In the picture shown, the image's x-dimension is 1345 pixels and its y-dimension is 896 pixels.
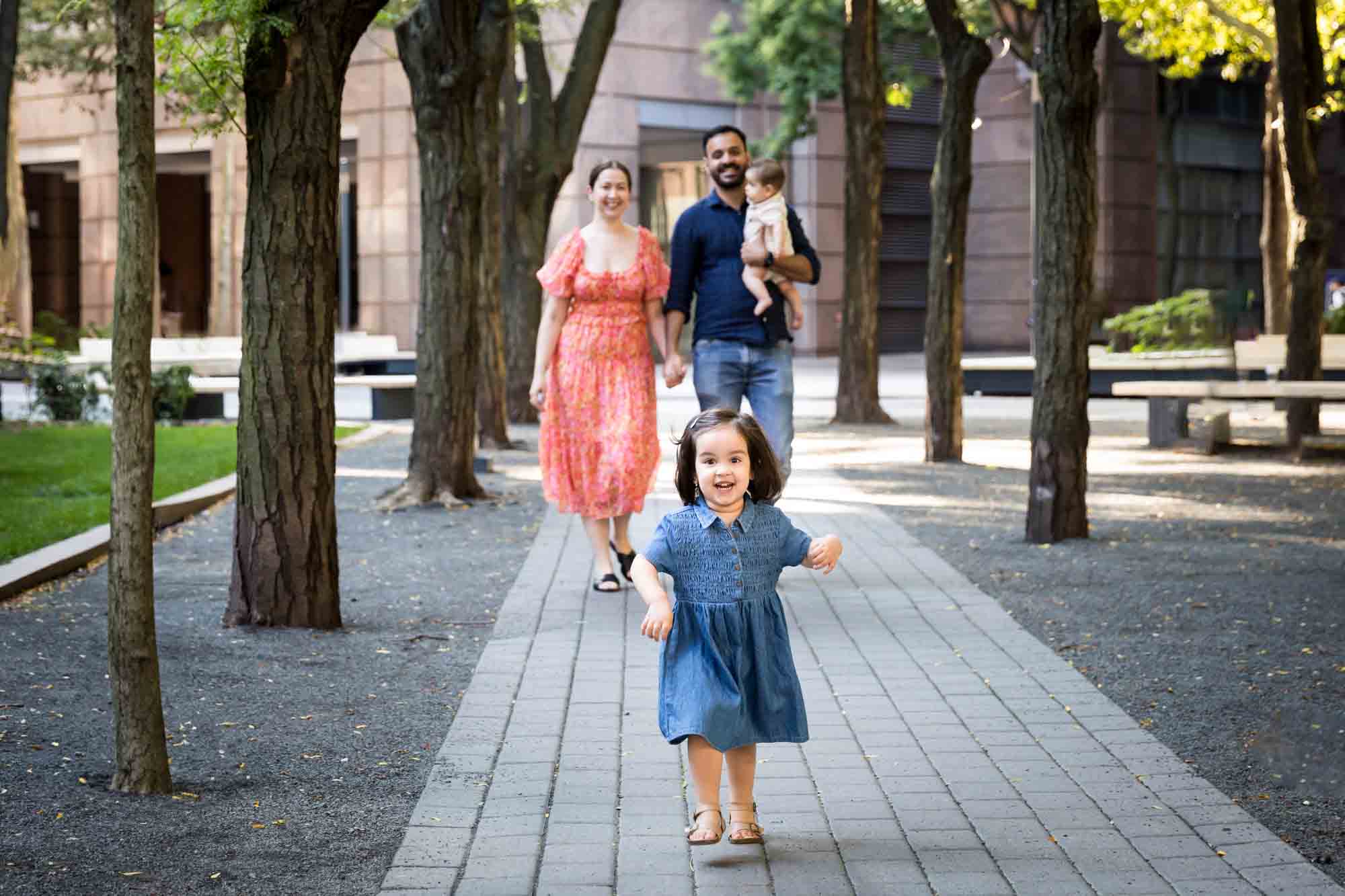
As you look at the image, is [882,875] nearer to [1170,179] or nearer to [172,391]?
[172,391]

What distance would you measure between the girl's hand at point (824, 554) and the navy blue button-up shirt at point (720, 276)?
400cm

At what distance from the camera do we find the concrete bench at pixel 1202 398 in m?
15.8

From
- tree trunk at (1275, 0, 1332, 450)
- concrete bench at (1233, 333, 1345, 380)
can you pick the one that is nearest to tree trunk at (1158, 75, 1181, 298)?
concrete bench at (1233, 333, 1345, 380)

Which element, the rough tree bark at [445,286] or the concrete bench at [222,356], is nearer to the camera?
the rough tree bark at [445,286]

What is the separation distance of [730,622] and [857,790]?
87 cm

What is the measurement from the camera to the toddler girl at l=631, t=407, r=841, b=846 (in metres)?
4.47

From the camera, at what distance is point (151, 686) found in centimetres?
505

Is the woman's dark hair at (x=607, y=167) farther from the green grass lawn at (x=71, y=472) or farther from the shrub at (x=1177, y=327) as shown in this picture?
the shrub at (x=1177, y=327)

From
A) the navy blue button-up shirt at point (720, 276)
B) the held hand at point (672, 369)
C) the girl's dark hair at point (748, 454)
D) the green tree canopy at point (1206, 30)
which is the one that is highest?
the green tree canopy at point (1206, 30)

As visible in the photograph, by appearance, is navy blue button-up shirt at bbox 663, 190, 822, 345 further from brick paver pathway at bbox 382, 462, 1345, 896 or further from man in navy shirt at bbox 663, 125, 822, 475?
brick paver pathway at bbox 382, 462, 1345, 896

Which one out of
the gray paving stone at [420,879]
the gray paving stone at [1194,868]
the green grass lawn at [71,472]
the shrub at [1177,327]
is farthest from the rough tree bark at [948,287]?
the shrub at [1177,327]

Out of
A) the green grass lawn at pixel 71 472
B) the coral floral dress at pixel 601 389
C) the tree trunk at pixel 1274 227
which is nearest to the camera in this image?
the coral floral dress at pixel 601 389

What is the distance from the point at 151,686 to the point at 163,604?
340 cm

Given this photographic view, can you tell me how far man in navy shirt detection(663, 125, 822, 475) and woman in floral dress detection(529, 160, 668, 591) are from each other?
23 cm
